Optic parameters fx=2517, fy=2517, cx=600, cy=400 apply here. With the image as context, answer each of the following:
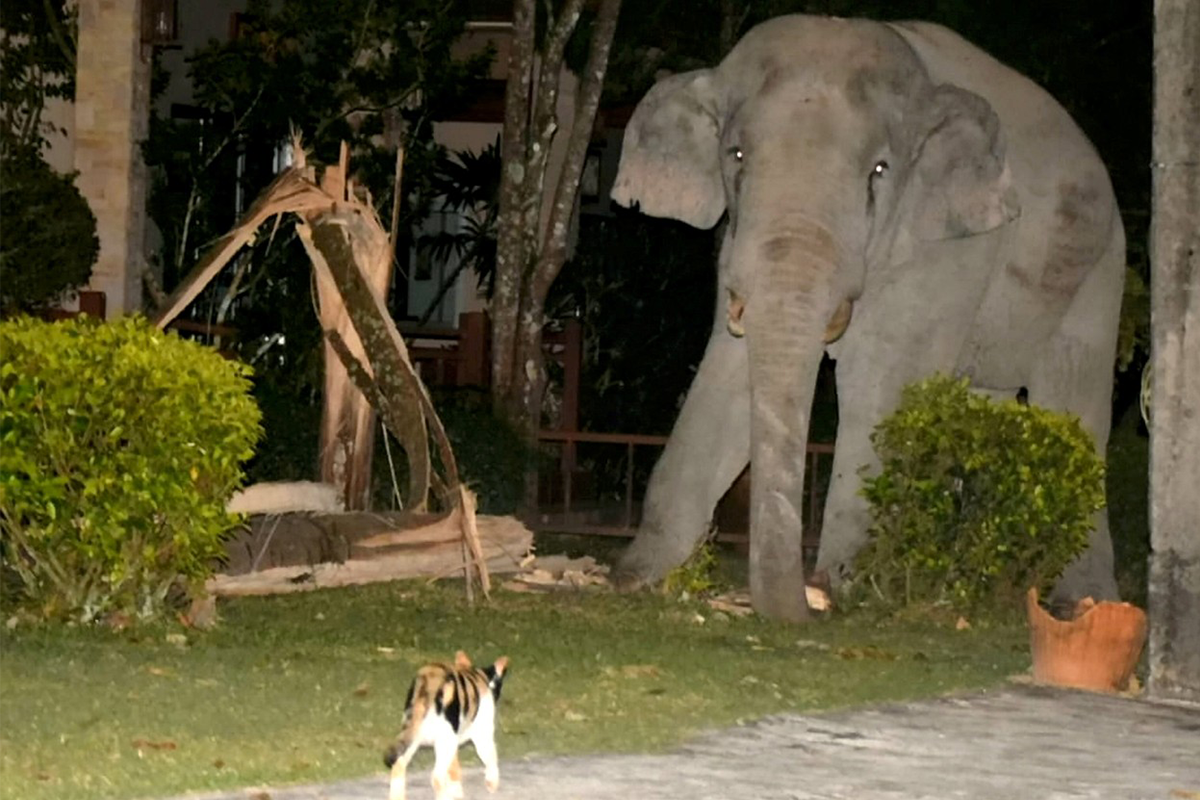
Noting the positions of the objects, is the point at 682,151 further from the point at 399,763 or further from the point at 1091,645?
the point at 399,763

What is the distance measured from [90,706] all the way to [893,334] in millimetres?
5588

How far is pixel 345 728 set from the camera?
844 cm

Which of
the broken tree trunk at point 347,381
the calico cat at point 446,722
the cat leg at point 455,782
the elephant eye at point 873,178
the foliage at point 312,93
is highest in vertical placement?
the foliage at point 312,93

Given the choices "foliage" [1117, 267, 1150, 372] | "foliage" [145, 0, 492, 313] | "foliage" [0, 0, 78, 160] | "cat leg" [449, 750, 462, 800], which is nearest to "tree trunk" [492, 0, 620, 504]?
"foliage" [145, 0, 492, 313]

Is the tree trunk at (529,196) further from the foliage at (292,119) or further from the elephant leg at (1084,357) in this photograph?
the elephant leg at (1084,357)

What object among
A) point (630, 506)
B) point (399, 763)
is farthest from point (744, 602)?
point (399, 763)

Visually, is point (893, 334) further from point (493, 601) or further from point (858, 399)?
point (493, 601)

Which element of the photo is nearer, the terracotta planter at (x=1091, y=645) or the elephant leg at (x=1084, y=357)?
the terracotta planter at (x=1091, y=645)

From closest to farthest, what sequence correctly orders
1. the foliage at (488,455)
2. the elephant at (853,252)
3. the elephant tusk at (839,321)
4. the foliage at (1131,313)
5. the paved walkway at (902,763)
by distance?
the paved walkway at (902,763)
the elephant at (853,252)
the elephant tusk at (839,321)
the foliage at (488,455)
the foliage at (1131,313)

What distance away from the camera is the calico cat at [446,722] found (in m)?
7.02

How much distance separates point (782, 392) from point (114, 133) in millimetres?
9486

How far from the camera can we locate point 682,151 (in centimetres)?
1319

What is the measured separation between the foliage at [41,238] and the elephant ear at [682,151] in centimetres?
607

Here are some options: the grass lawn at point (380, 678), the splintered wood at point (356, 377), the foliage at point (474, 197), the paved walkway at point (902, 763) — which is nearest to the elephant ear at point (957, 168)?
the grass lawn at point (380, 678)
